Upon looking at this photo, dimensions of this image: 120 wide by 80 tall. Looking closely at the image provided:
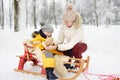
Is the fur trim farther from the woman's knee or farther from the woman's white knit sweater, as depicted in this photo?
the woman's knee

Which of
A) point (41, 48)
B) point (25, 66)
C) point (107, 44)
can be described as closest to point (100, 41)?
point (107, 44)

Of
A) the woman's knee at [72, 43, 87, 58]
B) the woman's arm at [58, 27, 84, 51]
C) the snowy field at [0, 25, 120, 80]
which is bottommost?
the snowy field at [0, 25, 120, 80]

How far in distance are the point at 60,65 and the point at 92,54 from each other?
430 centimetres

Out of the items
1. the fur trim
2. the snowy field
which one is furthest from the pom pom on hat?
the snowy field

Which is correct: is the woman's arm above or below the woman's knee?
above

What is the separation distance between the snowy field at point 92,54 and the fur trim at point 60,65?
320 millimetres

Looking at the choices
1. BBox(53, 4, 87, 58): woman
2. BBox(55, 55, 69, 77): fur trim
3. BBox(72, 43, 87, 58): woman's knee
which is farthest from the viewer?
BBox(72, 43, 87, 58): woman's knee

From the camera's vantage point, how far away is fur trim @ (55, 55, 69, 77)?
5.95 metres

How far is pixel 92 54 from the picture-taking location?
10141 millimetres

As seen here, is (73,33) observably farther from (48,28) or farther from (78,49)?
(48,28)

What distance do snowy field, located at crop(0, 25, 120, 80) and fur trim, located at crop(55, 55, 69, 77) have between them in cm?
32

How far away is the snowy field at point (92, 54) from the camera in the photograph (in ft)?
21.5

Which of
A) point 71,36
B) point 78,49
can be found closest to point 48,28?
point 71,36

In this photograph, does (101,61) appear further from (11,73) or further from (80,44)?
(11,73)
